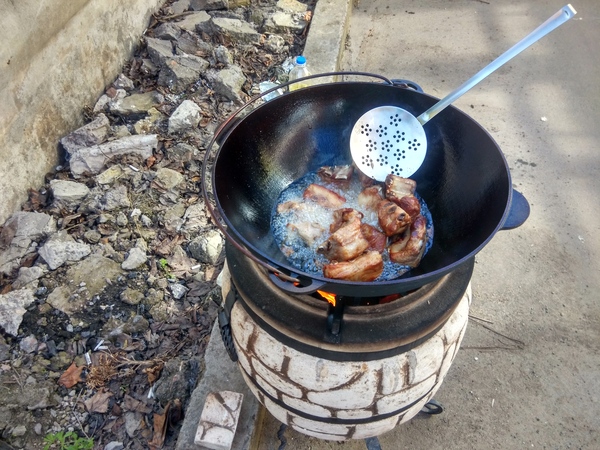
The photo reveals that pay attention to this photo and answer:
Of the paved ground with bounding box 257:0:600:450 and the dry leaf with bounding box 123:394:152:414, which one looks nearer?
the dry leaf with bounding box 123:394:152:414

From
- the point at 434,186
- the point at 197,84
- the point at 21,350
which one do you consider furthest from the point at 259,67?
the point at 21,350

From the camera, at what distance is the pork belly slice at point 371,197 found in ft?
7.44

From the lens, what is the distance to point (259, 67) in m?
4.81

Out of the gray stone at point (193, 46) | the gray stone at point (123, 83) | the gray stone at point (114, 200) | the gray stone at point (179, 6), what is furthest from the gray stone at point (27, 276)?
the gray stone at point (179, 6)

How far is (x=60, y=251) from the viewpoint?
3123 mm

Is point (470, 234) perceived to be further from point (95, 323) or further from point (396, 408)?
point (95, 323)

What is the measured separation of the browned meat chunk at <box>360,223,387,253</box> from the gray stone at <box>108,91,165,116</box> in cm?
280

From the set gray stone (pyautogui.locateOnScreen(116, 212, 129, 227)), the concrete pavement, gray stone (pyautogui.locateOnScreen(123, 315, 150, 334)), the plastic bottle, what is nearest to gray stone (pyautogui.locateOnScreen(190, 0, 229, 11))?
the concrete pavement

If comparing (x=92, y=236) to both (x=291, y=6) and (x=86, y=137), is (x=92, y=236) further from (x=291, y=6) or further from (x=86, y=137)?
(x=291, y=6)

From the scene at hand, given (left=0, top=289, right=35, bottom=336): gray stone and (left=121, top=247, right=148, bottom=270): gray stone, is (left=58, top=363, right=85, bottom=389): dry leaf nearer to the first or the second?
(left=0, top=289, right=35, bottom=336): gray stone

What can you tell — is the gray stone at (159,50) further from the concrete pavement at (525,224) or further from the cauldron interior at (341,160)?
the cauldron interior at (341,160)

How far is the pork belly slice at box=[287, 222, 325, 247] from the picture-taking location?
7.01ft

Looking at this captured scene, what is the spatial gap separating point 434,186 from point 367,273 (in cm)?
78

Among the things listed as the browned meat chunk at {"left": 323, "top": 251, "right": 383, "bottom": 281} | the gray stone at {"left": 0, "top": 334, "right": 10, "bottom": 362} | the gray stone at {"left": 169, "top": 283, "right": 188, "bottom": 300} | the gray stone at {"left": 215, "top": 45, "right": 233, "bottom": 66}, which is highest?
the browned meat chunk at {"left": 323, "top": 251, "right": 383, "bottom": 281}
